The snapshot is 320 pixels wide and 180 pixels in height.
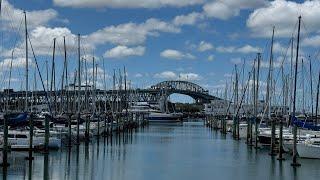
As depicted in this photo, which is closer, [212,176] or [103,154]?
[212,176]

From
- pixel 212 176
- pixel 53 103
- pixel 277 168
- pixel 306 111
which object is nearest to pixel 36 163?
pixel 212 176

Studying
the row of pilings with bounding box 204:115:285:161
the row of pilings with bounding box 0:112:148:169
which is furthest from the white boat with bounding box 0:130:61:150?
the row of pilings with bounding box 204:115:285:161

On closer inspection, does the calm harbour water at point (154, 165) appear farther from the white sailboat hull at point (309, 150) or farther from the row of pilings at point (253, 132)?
the row of pilings at point (253, 132)

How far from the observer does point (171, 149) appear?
7288cm

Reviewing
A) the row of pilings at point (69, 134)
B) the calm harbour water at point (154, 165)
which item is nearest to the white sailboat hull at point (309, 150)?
the calm harbour water at point (154, 165)

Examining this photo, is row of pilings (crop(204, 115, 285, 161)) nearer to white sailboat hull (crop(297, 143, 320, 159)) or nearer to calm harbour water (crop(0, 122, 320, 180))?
calm harbour water (crop(0, 122, 320, 180))

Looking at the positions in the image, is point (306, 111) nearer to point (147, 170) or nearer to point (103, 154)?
point (103, 154)

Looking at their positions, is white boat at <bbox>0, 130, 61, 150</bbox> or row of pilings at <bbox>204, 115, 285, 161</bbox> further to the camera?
white boat at <bbox>0, 130, 61, 150</bbox>

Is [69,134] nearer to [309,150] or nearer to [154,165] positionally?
[154,165]

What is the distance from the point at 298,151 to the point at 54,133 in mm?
24953

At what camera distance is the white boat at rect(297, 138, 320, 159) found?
5447cm

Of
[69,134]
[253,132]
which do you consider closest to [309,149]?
[69,134]

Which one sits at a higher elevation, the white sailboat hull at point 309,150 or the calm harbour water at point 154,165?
the white sailboat hull at point 309,150

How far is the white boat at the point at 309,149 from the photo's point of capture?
54469 mm
